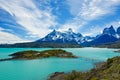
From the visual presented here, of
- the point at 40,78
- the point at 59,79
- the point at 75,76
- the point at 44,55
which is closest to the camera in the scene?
the point at 75,76

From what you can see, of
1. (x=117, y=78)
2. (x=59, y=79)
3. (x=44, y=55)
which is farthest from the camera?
(x=44, y=55)

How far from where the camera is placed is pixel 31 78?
189 feet

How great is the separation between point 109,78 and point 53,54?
115m

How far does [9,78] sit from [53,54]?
3395 inches

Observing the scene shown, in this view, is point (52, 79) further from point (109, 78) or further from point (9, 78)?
point (109, 78)

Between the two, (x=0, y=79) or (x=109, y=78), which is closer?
(x=109, y=78)

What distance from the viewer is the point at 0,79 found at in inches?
2325

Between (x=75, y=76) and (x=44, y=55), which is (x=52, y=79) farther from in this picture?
(x=44, y=55)

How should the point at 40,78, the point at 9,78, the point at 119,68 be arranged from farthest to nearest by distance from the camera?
the point at 9,78 → the point at 40,78 → the point at 119,68

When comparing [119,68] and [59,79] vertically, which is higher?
[119,68]

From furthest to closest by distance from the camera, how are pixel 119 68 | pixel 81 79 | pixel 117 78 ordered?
pixel 81 79 < pixel 119 68 < pixel 117 78

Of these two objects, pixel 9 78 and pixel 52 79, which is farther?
pixel 9 78

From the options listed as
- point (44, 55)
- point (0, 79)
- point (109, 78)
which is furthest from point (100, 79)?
point (44, 55)

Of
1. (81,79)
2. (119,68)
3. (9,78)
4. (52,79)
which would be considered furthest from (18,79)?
(119,68)
